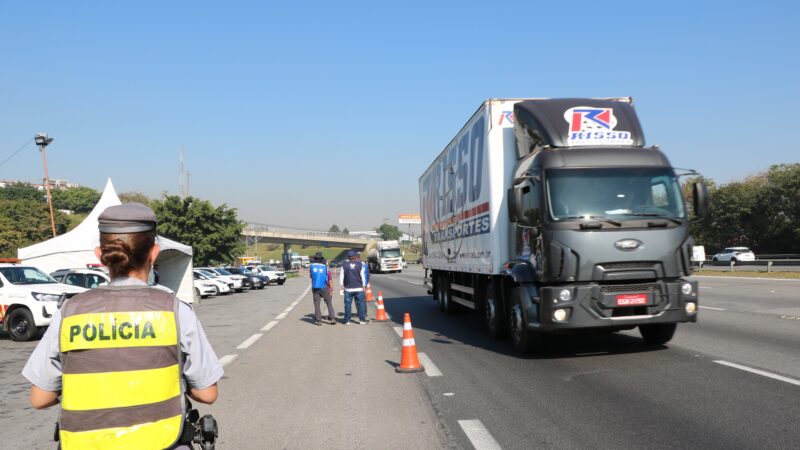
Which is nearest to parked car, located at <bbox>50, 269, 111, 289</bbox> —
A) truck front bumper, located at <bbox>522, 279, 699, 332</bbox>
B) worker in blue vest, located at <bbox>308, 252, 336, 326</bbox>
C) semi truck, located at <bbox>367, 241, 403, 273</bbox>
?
worker in blue vest, located at <bbox>308, 252, 336, 326</bbox>

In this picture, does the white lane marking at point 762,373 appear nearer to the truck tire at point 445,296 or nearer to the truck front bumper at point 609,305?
the truck front bumper at point 609,305

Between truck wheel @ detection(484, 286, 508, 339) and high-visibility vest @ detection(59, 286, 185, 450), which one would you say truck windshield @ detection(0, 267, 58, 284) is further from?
high-visibility vest @ detection(59, 286, 185, 450)

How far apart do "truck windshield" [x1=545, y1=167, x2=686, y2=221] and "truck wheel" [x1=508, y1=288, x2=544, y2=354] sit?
158 cm

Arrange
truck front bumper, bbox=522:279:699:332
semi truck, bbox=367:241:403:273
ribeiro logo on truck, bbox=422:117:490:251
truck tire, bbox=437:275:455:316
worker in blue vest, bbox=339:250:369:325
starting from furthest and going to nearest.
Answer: semi truck, bbox=367:241:403:273 < truck tire, bbox=437:275:455:316 < worker in blue vest, bbox=339:250:369:325 < ribeiro logo on truck, bbox=422:117:490:251 < truck front bumper, bbox=522:279:699:332

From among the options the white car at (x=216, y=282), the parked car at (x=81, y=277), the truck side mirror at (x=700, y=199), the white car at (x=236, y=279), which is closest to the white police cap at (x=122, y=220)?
the truck side mirror at (x=700, y=199)

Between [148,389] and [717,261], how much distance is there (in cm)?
5418

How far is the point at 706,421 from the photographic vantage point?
5.50 metres

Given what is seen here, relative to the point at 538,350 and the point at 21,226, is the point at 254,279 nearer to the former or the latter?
the point at 538,350

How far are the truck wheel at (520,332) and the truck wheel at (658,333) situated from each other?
1.77 m

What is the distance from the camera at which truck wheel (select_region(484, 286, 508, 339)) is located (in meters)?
10.9

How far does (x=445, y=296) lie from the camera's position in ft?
55.2

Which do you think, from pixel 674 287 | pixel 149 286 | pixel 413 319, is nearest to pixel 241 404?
pixel 149 286

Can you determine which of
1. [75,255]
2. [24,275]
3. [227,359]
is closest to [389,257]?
[75,255]

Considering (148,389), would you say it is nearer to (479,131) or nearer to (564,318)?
(564,318)
